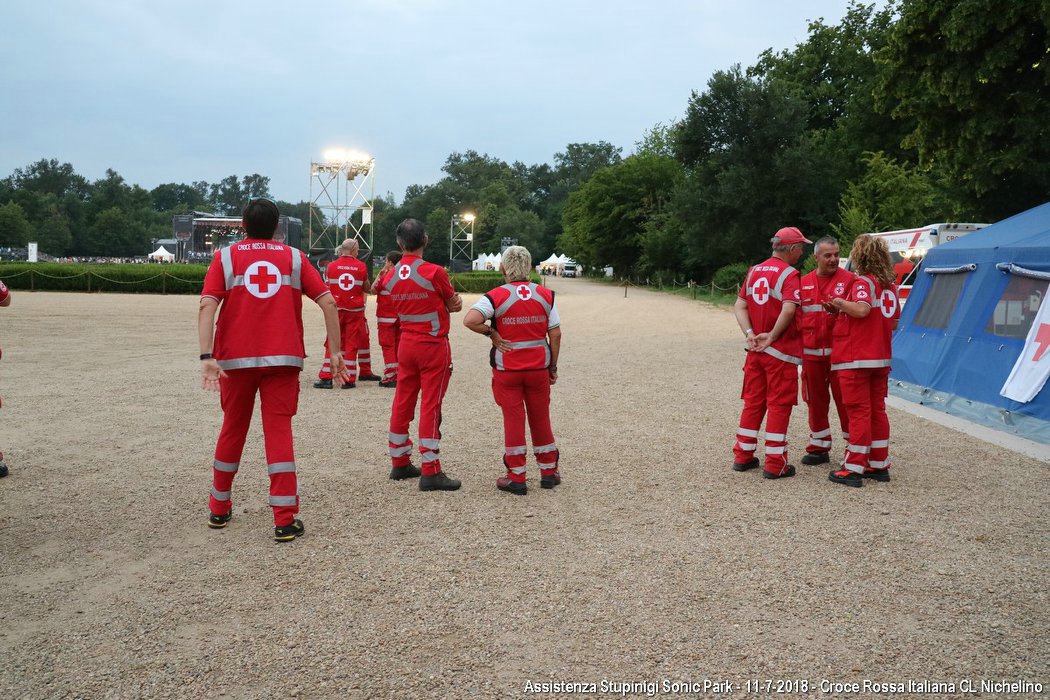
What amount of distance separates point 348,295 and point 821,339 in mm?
6311

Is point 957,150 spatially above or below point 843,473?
above

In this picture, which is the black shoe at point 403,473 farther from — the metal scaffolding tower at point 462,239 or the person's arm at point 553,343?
the metal scaffolding tower at point 462,239

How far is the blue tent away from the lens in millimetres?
8836

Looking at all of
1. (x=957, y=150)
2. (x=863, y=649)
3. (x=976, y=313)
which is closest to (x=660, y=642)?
(x=863, y=649)

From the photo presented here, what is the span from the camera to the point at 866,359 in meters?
6.18

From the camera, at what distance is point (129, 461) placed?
6.43 metres

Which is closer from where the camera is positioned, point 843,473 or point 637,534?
point 637,534

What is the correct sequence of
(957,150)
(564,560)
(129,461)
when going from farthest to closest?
(957,150), (129,461), (564,560)

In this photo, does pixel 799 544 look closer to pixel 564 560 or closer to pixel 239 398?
pixel 564 560

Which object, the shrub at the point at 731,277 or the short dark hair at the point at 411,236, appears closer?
the short dark hair at the point at 411,236

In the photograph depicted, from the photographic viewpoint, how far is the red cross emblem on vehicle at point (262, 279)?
446 centimetres

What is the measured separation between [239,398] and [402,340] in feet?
5.00

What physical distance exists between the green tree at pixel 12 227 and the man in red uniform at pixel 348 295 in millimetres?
85778

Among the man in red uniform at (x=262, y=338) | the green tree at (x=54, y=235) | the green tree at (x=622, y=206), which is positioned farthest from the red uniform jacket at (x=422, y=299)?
the green tree at (x=54, y=235)
